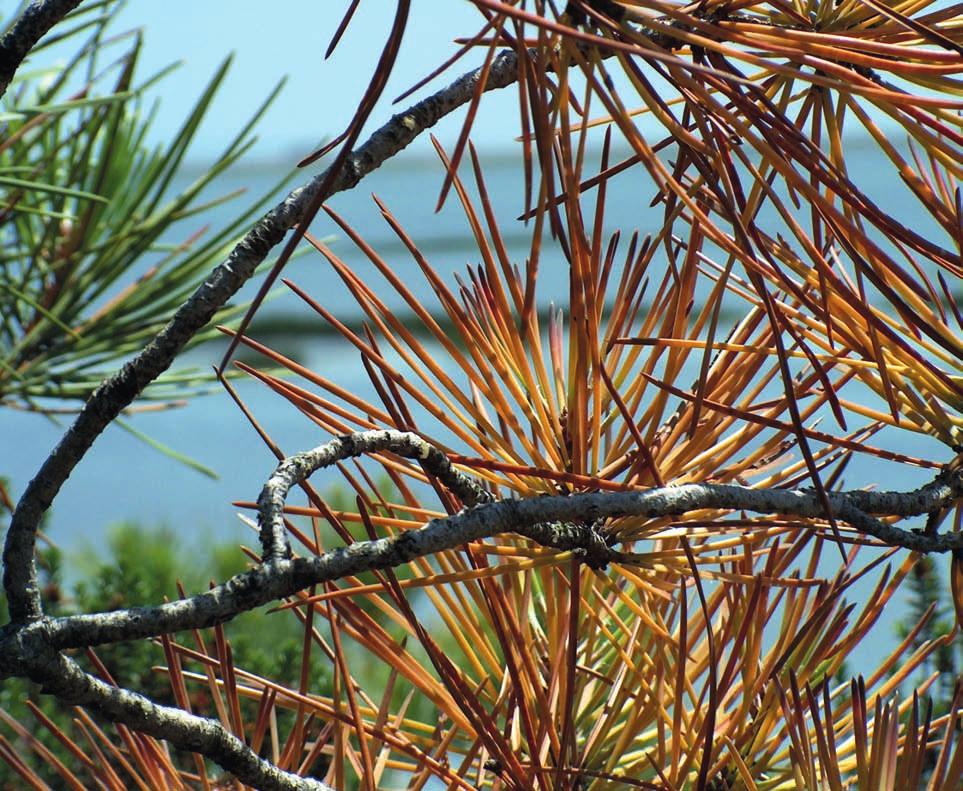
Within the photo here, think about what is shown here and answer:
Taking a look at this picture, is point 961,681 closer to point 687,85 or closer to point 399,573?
point 687,85

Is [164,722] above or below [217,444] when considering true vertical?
below

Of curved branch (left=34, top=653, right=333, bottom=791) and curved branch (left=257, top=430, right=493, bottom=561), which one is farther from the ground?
curved branch (left=257, top=430, right=493, bottom=561)

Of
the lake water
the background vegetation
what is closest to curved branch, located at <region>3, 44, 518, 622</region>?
the background vegetation

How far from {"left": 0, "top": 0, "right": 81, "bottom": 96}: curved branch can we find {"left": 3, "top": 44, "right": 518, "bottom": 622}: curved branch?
0.17 ft

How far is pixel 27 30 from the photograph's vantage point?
191 mm

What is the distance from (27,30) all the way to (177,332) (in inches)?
2.4

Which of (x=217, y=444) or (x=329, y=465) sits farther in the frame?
(x=217, y=444)

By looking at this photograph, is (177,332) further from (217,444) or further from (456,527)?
(217,444)

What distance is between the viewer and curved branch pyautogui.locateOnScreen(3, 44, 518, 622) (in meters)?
0.18

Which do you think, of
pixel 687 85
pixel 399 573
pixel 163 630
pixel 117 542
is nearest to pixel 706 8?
pixel 687 85

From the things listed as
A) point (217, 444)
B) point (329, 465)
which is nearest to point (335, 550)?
point (329, 465)

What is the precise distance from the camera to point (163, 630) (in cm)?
16

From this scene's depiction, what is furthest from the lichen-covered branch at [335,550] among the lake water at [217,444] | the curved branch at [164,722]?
the lake water at [217,444]

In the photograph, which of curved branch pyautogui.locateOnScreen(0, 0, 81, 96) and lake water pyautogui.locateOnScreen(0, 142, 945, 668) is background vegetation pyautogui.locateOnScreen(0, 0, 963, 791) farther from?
lake water pyautogui.locateOnScreen(0, 142, 945, 668)
